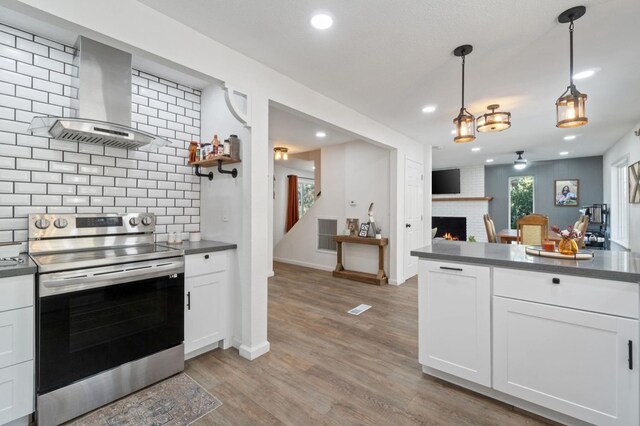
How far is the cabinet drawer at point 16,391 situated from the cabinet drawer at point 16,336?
45 mm

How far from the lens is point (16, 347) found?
5.10 ft

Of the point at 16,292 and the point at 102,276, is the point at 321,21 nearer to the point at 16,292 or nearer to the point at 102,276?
the point at 102,276

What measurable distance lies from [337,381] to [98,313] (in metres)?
1.64

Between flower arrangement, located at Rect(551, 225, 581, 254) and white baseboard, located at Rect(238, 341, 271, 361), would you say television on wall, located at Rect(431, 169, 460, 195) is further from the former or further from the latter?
white baseboard, located at Rect(238, 341, 271, 361)

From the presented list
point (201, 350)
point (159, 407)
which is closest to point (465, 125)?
point (201, 350)

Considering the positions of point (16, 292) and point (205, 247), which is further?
point (205, 247)

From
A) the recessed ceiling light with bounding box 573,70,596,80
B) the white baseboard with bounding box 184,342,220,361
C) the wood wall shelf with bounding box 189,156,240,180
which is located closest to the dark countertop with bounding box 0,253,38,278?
the white baseboard with bounding box 184,342,220,361

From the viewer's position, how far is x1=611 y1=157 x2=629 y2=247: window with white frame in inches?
215

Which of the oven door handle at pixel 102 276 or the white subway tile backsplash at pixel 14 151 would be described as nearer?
the oven door handle at pixel 102 276

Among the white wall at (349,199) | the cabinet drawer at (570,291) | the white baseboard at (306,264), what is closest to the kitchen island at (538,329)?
the cabinet drawer at (570,291)

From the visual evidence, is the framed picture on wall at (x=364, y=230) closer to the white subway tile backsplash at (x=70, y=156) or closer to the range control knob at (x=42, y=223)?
the white subway tile backsplash at (x=70, y=156)

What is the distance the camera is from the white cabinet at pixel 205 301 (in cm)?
229

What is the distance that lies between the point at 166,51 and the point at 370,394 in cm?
266

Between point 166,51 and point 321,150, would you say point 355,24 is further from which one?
point 321,150
